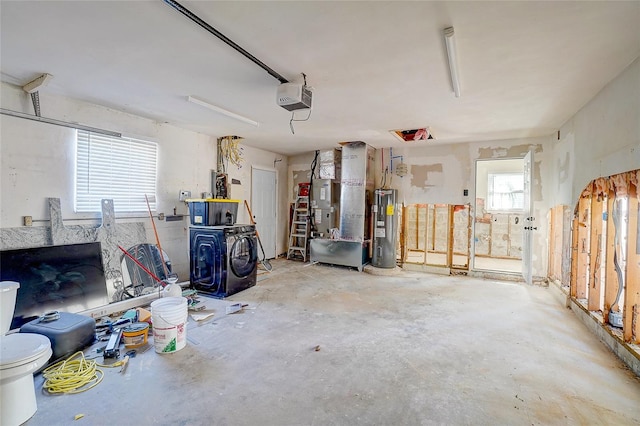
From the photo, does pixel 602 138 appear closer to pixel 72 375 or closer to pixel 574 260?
pixel 574 260

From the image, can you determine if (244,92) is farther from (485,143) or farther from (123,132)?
(485,143)

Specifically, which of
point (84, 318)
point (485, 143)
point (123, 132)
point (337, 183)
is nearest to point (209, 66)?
point (123, 132)

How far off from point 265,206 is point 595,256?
18.4ft

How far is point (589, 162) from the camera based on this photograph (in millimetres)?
3320

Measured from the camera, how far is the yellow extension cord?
2.06 meters

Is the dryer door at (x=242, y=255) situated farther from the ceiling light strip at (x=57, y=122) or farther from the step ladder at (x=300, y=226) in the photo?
the step ladder at (x=300, y=226)

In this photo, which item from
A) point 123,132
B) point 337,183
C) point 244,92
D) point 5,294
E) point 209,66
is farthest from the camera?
point 337,183

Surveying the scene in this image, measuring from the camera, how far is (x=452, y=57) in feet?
7.51

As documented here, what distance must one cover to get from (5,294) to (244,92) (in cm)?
270

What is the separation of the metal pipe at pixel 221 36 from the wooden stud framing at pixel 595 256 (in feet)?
12.1

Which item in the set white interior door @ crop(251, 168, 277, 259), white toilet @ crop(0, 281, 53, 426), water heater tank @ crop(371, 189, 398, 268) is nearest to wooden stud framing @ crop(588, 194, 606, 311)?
water heater tank @ crop(371, 189, 398, 268)

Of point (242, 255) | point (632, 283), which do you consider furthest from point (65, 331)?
point (632, 283)

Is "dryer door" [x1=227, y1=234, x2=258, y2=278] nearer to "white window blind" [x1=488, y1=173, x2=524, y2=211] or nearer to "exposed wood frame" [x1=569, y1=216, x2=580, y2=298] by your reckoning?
"exposed wood frame" [x1=569, y1=216, x2=580, y2=298]

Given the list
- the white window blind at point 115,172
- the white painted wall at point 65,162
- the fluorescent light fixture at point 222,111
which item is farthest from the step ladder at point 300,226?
the white window blind at point 115,172
